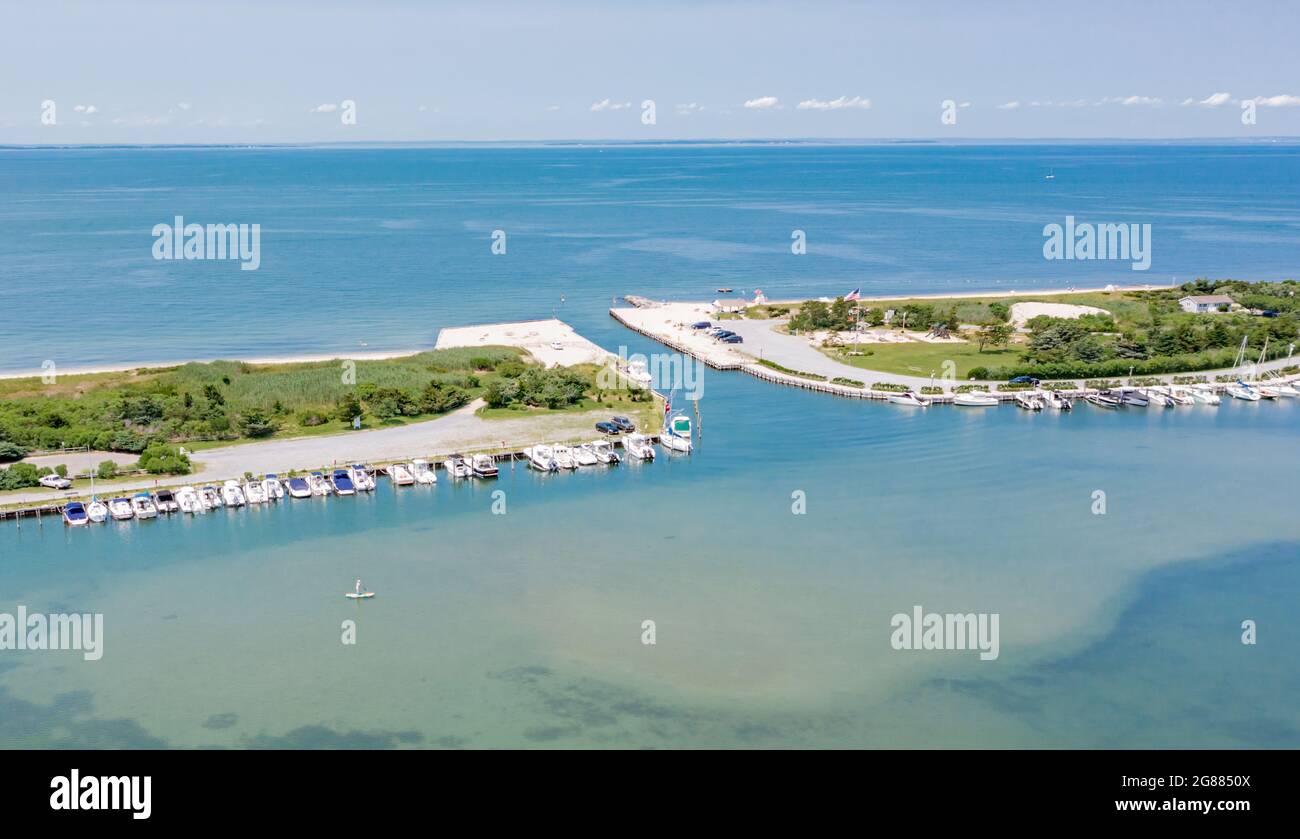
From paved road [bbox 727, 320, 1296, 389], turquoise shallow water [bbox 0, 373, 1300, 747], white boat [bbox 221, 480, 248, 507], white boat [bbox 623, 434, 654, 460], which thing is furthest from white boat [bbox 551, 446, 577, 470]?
paved road [bbox 727, 320, 1296, 389]

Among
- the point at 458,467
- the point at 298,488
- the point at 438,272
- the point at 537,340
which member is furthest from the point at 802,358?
the point at 438,272

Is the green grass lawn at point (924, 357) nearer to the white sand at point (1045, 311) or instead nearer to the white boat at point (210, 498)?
the white sand at point (1045, 311)

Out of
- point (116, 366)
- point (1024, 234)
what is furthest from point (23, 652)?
point (1024, 234)

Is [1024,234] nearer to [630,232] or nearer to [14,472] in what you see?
[630,232]

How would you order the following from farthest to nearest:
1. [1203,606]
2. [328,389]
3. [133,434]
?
[328,389] → [133,434] → [1203,606]

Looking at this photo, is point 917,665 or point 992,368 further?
point 992,368
